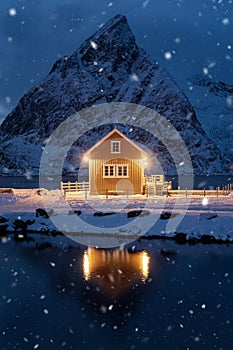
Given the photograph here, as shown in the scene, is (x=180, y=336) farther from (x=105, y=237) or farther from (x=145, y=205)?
(x=145, y=205)

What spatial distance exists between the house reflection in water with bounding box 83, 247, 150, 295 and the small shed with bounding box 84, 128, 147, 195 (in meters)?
17.0

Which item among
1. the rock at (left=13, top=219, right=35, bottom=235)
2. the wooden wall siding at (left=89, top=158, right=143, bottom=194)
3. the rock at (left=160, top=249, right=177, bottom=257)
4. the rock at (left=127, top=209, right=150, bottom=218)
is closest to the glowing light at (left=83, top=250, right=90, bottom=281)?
the rock at (left=160, top=249, right=177, bottom=257)

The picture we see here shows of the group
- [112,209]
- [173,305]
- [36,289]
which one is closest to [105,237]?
[112,209]

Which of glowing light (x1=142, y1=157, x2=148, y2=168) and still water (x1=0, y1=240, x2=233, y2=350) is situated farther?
glowing light (x1=142, y1=157, x2=148, y2=168)

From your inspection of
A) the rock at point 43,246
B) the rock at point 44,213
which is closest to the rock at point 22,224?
the rock at point 44,213

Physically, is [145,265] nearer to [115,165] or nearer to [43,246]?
[43,246]

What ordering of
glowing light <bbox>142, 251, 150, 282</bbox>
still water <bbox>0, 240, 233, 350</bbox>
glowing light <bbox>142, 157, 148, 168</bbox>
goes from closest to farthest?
1. still water <bbox>0, 240, 233, 350</bbox>
2. glowing light <bbox>142, 251, 150, 282</bbox>
3. glowing light <bbox>142, 157, 148, 168</bbox>

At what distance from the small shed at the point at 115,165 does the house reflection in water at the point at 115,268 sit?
16960mm

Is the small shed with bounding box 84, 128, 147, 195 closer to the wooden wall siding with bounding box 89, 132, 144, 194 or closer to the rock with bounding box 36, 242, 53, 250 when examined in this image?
the wooden wall siding with bounding box 89, 132, 144, 194

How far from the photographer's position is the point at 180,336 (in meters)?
14.4

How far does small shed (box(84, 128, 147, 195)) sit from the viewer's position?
43.2 m

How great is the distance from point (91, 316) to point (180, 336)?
353 cm

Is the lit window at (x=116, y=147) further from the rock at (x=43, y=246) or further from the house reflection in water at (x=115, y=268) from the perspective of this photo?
the house reflection in water at (x=115, y=268)

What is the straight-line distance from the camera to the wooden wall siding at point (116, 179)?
142 feet
